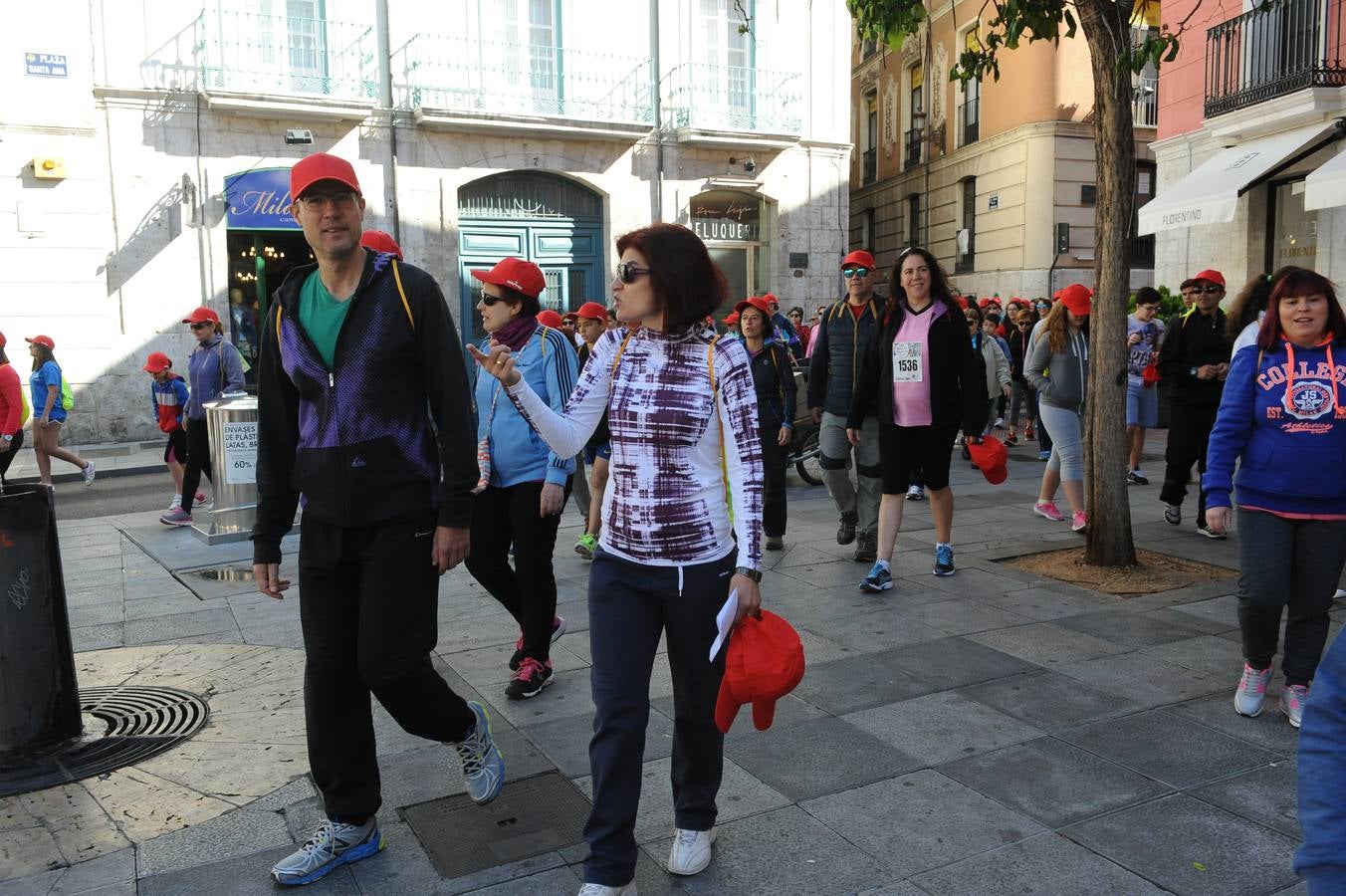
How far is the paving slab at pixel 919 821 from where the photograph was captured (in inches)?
125

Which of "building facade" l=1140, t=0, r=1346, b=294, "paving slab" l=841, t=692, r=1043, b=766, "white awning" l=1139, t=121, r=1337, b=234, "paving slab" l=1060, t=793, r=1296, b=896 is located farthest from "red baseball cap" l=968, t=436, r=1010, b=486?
"white awning" l=1139, t=121, r=1337, b=234

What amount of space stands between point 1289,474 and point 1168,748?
118 centimetres

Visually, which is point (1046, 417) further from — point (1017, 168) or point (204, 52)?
point (1017, 168)

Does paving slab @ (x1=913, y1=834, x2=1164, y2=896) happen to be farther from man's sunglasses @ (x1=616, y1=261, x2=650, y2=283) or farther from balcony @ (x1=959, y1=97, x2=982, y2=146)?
balcony @ (x1=959, y1=97, x2=982, y2=146)

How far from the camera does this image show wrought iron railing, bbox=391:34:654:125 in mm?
18172

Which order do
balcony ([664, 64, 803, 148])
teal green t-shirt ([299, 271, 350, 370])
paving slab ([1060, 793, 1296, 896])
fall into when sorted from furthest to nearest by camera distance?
balcony ([664, 64, 803, 148]) < teal green t-shirt ([299, 271, 350, 370]) < paving slab ([1060, 793, 1296, 896])

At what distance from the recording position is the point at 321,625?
311 centimetres

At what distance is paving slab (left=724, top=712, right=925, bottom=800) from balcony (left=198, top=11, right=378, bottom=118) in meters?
15.7

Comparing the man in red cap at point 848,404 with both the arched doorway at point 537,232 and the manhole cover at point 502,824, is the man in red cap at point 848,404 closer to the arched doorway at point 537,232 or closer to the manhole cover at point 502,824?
the manhole cover at point 502,824

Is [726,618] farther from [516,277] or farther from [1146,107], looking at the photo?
[1146,107]

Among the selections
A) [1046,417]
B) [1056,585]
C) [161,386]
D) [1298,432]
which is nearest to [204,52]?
[161,386]

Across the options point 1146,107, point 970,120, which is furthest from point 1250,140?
point 970,120

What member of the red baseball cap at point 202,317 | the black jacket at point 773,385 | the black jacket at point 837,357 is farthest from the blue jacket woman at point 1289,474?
the red baseball cap at point 202,317

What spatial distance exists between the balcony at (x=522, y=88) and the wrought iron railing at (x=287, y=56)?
2.03ft
